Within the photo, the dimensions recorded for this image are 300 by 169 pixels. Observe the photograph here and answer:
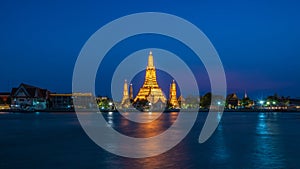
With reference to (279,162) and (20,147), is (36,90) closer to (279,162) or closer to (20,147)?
(20,147)

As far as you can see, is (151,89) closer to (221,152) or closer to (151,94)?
(151,94)

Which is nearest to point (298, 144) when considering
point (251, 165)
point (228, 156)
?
point (228, 156)

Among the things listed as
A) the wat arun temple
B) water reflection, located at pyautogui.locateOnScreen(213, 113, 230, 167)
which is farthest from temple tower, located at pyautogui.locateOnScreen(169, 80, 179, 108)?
water reflection, located at pyautogui.locateOnScreen(213, 113, 230, 167)

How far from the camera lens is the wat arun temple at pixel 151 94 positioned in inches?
4870

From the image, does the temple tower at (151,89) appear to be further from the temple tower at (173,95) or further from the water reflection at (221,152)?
the water reflection at (221,152)

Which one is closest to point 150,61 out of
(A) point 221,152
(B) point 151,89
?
(B) point 151,89

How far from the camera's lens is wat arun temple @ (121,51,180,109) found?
406 ft

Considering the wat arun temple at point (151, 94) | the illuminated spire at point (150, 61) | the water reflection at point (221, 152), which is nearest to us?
the water reflection at point (221, 152)

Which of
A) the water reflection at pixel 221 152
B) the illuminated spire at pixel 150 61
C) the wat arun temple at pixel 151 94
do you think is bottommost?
the water reflection at pixel 221 152

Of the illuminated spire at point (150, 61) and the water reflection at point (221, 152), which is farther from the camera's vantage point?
the illuminated spire at point (150, 61)

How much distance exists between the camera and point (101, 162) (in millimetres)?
14719

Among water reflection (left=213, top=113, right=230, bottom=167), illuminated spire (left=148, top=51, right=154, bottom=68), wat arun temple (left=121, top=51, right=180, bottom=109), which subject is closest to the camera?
water reflection (left=213, top=113, right=230, bottom=167)

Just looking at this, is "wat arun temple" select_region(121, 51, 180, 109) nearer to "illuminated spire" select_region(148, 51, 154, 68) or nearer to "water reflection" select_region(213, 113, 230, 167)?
"illuminated spire" select_region(148, 51, 154, 68)

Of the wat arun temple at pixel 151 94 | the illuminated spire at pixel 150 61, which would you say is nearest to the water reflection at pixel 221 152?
the wat arun temple at pixel 151 94
